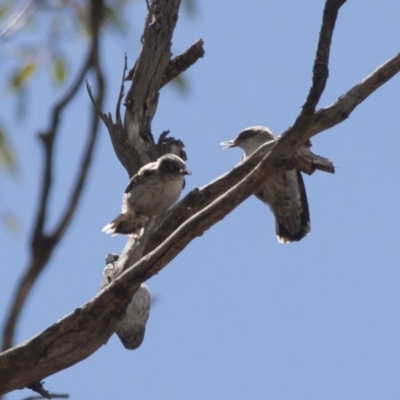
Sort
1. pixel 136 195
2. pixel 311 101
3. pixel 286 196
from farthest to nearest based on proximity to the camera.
A: 1. pixel 286 196
2. pixel 136 195
3. pixel 311 101

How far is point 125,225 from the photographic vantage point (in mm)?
7559

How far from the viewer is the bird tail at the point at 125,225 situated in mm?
7461

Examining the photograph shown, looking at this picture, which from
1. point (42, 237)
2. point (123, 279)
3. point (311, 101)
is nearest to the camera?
point (42, 237)

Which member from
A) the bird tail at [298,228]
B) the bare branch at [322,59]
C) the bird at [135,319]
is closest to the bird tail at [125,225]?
the bird at [135,319]

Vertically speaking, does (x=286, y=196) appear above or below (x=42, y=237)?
above

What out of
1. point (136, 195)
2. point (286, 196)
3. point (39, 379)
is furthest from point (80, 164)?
point (286, 196)

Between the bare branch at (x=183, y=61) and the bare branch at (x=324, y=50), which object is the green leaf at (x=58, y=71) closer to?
the bare branch at (x=324, y=50)

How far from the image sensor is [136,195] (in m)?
7.45

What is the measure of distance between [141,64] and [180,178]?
1.08 metres

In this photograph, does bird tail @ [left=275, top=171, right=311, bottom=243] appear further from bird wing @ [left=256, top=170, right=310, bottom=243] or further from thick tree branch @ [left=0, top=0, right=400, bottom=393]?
thick tree branch @ [left=0, top=0, right=400, bottom=393]

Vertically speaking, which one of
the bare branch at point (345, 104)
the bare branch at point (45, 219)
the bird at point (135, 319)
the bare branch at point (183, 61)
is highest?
the bare branch at point (183, 61)

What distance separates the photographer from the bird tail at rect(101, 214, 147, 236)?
7.46m

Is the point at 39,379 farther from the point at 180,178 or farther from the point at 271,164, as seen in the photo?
the point at 180,178

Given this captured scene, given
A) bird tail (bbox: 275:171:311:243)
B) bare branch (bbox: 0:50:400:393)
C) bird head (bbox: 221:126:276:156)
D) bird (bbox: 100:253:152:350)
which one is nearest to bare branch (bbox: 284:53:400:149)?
bare branch (bbox: 0:50:400:393)
